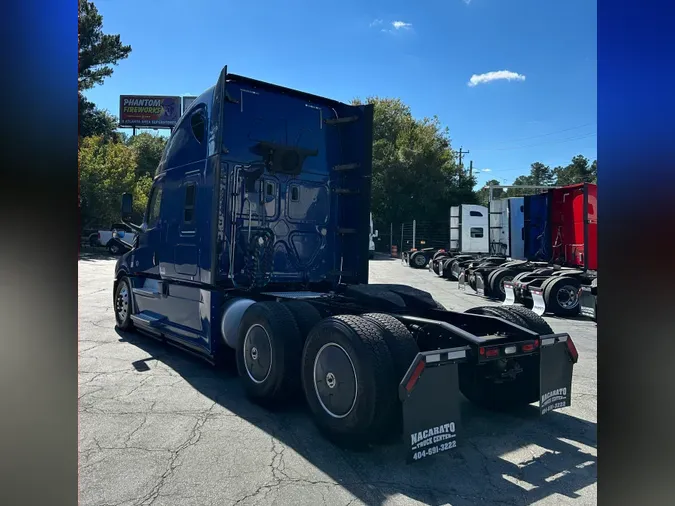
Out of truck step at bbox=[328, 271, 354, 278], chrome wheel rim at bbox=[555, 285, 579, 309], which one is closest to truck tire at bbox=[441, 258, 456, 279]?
chrome wheel rim at bbox=[555, 285, 579, 309]

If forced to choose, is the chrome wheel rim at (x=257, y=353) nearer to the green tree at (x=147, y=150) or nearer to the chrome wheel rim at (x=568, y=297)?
the chrome wheel rim at (x=568, y=297)

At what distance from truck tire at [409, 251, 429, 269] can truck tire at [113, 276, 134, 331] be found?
20.4 m

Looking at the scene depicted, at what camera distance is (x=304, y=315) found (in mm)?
4793

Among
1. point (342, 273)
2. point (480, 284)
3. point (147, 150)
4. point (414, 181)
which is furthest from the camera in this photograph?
point (147, 150)

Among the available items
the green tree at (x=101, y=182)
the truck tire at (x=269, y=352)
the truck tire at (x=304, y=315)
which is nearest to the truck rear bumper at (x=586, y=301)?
the truck tire at (x=304, y=315)

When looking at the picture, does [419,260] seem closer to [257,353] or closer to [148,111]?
[257,353]

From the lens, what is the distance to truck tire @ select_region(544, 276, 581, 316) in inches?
428

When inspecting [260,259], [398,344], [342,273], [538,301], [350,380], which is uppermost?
[260,259]

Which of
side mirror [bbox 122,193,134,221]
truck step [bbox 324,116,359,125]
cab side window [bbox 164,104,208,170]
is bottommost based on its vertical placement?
side mirror [bbox 122,193,134,221]

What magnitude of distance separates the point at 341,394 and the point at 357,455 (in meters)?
0.47

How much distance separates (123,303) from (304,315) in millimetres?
4835

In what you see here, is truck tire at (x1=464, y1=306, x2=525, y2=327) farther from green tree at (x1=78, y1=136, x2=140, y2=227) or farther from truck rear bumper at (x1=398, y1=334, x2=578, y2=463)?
green tree at (x1=78, y1=136, x2=140, y2=227)

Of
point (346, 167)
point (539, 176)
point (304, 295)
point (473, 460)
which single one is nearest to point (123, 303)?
point (304, 295)
